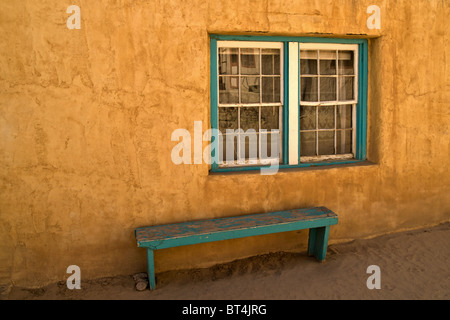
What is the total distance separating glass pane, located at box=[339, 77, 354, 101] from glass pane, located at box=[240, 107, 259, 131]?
1.25m

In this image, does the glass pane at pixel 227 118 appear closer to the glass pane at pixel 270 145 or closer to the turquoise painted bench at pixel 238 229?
the glass pane at pixel 270 145

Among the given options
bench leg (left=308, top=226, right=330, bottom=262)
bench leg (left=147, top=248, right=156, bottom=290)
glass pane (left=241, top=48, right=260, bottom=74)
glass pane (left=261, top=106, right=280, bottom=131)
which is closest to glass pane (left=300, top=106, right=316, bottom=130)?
glass pane (left=261, top=106, right=280, bottom=131)

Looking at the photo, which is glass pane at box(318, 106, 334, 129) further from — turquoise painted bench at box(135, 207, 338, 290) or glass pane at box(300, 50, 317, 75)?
turquoise painted bench at box(135, 207, 338, 290)

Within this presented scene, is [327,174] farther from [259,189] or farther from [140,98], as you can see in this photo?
[140,98]

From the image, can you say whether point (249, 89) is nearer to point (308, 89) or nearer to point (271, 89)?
point (271, 89)

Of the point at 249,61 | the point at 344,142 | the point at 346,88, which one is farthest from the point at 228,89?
the point at 344,142

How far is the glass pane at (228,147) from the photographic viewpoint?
4789 millimetres

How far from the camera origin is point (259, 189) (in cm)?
466

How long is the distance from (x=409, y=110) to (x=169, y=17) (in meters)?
3.40

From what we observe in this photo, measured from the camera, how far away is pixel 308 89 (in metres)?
5.07

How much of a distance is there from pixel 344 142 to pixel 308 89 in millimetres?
930

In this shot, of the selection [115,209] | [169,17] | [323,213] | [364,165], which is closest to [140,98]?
[169,17]

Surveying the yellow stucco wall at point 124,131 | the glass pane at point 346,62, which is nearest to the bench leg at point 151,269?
the yellow stucco wall at point 124,131

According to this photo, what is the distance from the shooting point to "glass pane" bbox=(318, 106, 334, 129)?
5195 millimetres
